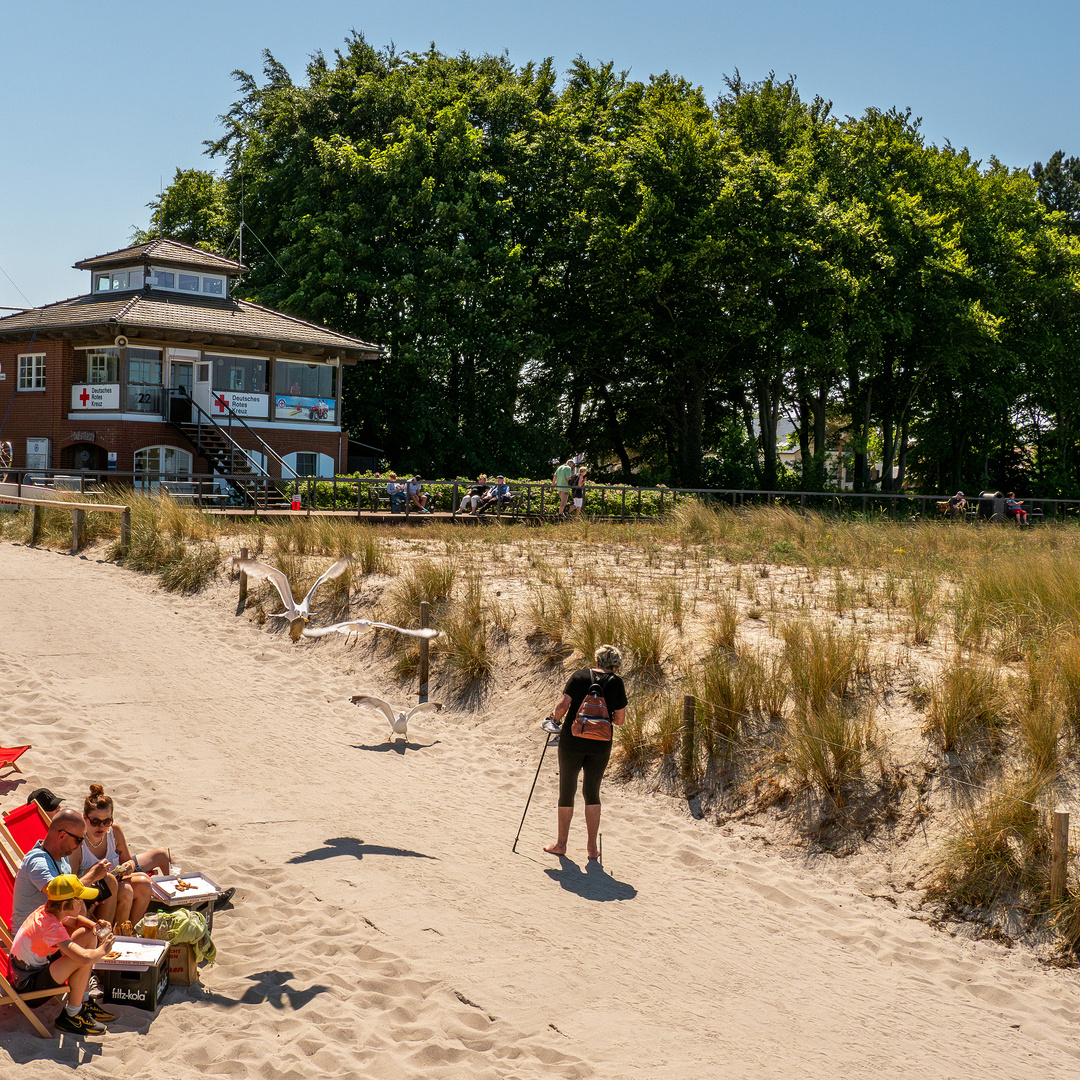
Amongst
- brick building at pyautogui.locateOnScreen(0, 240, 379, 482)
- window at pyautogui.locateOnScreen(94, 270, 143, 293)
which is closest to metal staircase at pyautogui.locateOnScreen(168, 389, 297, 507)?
brick building at pyautogui.locateOnScreen(0, 240, 379, 482)

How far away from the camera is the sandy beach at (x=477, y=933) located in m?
5.65

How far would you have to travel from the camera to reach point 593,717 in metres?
8.10

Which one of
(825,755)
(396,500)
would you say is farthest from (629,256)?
(825,755)

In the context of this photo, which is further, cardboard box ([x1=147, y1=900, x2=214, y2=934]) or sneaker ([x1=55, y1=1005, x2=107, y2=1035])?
cardboard box ([x1=147, y1=900, x2=214, y2=934])

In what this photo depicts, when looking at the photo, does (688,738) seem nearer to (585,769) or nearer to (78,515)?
(585,769)

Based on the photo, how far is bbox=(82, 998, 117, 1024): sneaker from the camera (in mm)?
5586

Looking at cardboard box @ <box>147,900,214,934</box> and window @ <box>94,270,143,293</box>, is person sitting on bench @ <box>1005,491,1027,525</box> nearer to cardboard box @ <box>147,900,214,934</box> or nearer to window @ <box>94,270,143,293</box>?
cardboard box @ <box>147,900,214,934</box>

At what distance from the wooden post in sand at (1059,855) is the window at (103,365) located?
3263 centimetres

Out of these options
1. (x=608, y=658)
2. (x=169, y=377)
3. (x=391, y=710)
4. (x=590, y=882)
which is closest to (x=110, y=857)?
(x=590, y=882)

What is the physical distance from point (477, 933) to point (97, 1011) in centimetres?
244

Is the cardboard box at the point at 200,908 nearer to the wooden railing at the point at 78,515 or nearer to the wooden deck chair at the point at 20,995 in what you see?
the wooden deck chair at the point at 20,995

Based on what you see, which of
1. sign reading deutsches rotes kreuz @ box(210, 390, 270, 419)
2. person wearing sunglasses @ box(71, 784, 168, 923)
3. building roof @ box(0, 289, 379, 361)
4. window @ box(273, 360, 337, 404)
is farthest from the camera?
window @ box(273, 360, 337, 404)

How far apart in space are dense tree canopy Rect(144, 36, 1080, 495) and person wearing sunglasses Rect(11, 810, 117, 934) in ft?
112

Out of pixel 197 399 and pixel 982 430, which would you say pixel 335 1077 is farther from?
pixel 982 430
